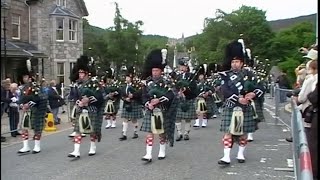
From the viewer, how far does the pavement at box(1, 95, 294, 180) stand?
276 inches

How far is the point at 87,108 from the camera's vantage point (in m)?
8.87

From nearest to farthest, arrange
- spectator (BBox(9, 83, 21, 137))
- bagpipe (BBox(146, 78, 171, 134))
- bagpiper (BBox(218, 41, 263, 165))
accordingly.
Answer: bagpiper (BBox(218, 41, 263, 165)) < bagpipe (BBox(146, 78, 171, 134)) < spectator (BBox(9, 83, 21, 137))

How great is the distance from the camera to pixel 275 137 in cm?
1127

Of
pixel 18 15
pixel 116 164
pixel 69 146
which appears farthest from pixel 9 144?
pixel 18 15

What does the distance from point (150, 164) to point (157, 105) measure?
3.15ft

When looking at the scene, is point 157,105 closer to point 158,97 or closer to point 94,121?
point 158,97

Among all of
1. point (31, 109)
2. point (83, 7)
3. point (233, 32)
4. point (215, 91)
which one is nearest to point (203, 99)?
point (215, 91)

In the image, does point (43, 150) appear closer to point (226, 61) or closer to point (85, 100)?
point (85, 100)

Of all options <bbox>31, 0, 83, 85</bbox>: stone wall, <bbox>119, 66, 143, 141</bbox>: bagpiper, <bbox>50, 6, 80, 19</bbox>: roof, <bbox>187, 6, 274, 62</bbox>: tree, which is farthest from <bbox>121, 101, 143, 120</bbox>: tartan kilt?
<bbox>187, 6, 274, 62</bbox>: tree

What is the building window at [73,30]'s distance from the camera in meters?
31.9

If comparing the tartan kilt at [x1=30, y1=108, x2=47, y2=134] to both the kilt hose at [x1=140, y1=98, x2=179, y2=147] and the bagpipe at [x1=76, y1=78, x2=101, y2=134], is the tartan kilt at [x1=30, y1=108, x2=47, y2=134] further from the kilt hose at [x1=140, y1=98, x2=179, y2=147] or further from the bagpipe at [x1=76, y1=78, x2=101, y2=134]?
the kilt hose at [x1=140, y1=98, x2=179, y2=147]

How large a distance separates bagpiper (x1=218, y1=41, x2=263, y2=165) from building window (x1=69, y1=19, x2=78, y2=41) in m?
25.0

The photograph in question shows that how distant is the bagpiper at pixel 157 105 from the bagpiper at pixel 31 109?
6.96 feet

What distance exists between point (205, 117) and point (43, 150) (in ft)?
17.4
